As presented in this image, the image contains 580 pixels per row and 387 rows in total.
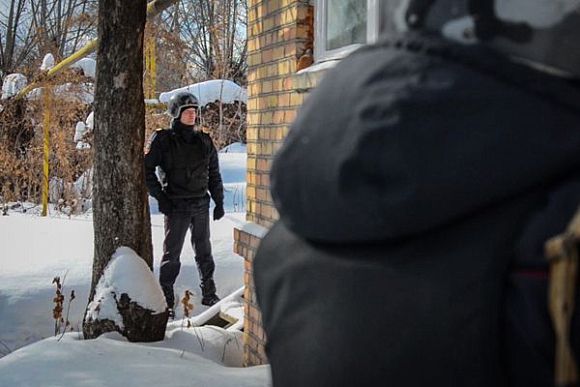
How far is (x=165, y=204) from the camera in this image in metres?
6.16

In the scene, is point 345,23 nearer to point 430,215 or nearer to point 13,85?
point 430,215

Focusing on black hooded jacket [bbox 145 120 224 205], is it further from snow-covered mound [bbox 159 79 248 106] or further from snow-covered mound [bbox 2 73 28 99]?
snow-covered mound [bbox 159 79 248 106]

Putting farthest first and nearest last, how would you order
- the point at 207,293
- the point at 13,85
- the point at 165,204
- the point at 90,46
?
the point at 13,85 → the point at 90,46 → the point at 207,293 → the point at 165,204

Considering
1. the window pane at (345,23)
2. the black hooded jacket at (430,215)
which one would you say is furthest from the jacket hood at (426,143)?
the window pane at (345,23)

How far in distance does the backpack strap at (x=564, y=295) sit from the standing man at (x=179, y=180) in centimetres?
545

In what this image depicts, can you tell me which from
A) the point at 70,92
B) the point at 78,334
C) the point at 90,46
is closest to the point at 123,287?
the point at 78,334

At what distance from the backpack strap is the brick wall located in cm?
304

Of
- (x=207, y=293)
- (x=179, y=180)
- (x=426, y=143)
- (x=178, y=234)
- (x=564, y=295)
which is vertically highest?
(x=426, y=143)

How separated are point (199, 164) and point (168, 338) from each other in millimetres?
2043

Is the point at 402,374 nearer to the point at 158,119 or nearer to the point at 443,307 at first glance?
the point at 443,307

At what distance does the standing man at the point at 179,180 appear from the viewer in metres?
6.12

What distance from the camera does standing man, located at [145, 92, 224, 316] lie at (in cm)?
612

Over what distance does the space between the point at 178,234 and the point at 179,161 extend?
25.0 inches

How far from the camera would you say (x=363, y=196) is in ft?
2.84
